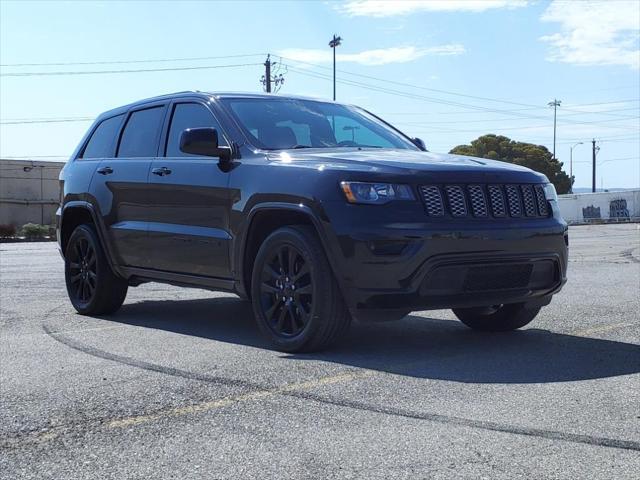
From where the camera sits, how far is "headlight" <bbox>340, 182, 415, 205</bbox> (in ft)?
17.5

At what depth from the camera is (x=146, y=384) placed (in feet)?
15.8

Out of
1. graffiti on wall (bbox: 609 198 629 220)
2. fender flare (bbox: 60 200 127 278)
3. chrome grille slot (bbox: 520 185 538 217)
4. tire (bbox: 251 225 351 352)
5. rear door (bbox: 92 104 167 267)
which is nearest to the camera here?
tire (bbox: 251 225 351 352)

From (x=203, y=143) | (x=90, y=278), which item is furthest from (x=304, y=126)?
(x=90, y=278)

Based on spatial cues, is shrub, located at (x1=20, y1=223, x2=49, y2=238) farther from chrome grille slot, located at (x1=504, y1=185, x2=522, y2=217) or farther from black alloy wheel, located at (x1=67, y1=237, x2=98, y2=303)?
chrome grille slot, located at (x1=504, y1=185, x2=522, y2=217)

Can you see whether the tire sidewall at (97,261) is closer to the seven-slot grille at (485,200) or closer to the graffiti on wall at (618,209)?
the seven-slot grille at (485,200)

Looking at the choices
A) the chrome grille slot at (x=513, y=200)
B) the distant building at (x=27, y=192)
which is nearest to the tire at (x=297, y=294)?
the chrome grille slot at (x=513, y=200)

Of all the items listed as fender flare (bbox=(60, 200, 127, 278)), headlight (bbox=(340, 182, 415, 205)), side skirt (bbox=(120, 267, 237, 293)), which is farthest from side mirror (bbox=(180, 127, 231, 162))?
fender flare (bbox=(60, 200, 127, 278))

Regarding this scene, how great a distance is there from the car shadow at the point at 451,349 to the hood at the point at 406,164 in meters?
1.13

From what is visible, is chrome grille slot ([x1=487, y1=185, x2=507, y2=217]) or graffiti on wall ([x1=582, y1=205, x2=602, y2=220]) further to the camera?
graffiti on wall ([x1=582, y1=205, x2=602, y2=220])

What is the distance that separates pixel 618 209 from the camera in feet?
196

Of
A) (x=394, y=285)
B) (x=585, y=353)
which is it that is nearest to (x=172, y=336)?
(x=394, y=285)

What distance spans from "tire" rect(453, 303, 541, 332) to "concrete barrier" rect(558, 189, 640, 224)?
54664mm

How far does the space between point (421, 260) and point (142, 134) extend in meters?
3.29

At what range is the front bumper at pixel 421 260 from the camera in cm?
529
